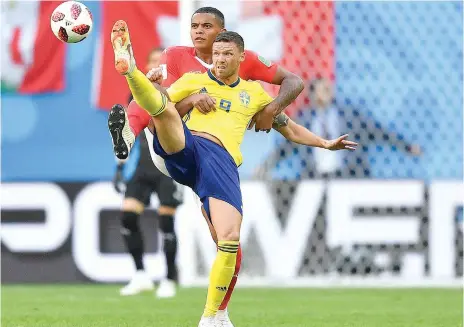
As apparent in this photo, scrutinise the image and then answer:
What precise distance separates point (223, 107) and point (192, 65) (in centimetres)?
53

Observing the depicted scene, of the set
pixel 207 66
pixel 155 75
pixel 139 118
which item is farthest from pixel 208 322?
pixel 207 66

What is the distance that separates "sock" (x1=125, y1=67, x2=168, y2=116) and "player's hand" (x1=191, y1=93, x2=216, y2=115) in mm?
526

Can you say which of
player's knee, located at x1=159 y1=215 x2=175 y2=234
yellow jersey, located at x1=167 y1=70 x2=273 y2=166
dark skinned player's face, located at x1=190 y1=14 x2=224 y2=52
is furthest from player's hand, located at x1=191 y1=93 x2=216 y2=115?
player's knee, located at x1=159 y1=215 x2=175 y2=234

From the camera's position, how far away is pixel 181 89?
667 centimetres

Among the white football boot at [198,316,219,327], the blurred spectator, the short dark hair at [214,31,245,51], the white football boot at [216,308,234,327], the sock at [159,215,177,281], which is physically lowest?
the sock at [159,215,177,281]

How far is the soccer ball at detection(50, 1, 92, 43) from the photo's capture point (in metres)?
6.66

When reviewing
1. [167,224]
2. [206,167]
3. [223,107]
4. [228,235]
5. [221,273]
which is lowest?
[167,224]

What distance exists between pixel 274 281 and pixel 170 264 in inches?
70.0

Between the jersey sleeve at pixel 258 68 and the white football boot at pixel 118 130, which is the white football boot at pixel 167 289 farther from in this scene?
the white football boot at pixel 118 130

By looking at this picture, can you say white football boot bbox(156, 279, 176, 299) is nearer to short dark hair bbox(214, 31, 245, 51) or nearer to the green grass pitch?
the green grass pitch

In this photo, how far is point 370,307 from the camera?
8.91 meters

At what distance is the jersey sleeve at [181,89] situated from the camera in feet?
21.8

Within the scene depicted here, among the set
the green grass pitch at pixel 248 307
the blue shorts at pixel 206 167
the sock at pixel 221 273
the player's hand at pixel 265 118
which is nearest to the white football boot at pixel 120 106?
the blue shorts at pixel 206 167

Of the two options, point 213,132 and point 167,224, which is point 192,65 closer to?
point 213,132
